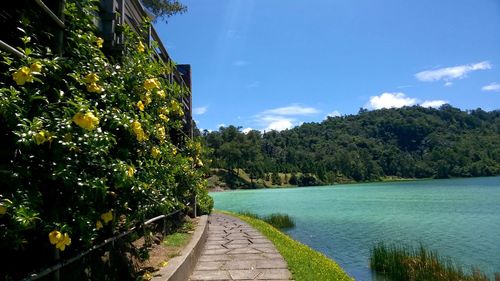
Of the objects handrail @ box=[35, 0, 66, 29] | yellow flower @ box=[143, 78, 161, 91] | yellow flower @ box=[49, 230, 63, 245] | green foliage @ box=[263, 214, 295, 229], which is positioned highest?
handrail @ box=[35, 0, 66, 29]

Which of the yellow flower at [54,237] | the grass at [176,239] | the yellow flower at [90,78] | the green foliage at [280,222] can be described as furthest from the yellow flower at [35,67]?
the green foliage at [280,222]

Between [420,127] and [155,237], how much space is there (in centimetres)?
15744

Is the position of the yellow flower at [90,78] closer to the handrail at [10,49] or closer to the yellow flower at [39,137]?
the handrail at [10,49]

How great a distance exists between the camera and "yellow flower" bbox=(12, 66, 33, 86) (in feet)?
7.58

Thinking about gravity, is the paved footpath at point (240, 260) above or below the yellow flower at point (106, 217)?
below

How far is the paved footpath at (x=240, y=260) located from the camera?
603 cm

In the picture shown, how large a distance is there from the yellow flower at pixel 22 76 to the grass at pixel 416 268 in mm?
9485

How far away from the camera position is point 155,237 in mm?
6848

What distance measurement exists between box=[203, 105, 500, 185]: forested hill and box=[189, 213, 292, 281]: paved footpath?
79709mm

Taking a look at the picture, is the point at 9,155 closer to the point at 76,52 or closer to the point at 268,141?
the point at 76,52

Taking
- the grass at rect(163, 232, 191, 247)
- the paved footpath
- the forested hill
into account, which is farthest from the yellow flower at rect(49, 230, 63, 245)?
the forested hill

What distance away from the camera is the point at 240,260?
23.3 ft

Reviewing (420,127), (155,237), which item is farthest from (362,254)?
(420,127)

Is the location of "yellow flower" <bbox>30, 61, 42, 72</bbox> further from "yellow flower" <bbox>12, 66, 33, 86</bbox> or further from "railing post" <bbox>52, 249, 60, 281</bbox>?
"railing post" <bbox>52, 249, 60, 281</bbox>
